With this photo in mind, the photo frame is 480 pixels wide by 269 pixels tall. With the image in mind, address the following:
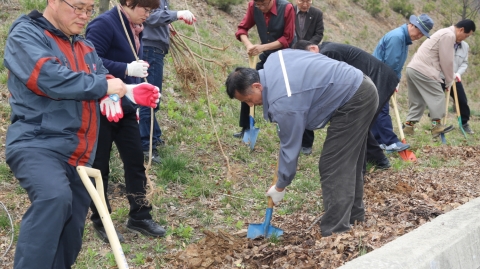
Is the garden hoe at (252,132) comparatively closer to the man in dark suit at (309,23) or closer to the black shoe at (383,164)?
the man in dark suit at (309,23)

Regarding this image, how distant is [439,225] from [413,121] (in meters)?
6.36

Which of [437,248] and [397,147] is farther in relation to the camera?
[397,147]

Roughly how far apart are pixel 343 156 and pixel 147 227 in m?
1.75

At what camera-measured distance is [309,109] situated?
4.06 metres

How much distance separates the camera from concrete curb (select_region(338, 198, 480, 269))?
3023 mm

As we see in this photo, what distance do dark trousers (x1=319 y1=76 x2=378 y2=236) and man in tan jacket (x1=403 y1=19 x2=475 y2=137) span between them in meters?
5.04

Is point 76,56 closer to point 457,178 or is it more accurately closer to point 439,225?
point 439,225

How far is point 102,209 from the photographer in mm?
3088

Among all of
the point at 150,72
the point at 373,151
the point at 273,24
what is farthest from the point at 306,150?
the point at 150,72

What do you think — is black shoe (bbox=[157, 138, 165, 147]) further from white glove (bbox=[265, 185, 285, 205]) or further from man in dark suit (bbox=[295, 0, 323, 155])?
white glove (bbox=[265, 185, 285, 205])

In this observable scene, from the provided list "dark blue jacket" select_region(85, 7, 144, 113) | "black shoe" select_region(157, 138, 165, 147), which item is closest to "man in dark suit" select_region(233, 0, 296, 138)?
"black shoe" select_region(157, 138, 165, 147)

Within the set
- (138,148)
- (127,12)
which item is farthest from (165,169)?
(127,12)

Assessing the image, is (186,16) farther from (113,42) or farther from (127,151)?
(127,151)

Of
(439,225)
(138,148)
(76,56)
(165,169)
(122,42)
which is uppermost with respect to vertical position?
(76,56)
